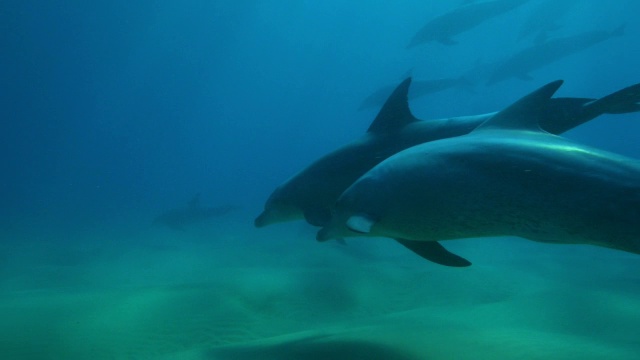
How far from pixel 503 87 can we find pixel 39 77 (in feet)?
412

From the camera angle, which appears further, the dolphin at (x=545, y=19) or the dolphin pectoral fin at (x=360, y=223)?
the dolphin at (x=545, y=19)

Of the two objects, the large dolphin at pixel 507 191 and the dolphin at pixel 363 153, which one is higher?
the dolphin at pixel 363 153

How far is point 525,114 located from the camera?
12.0 ft

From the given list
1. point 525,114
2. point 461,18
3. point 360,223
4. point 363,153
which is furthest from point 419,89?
point 360,223

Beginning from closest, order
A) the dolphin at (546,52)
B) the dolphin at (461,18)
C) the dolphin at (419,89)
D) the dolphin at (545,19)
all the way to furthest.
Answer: the dolphin at (461,18) < the dolphin at (419,89) < the dolphin at (546,52) < the dolphin at (545,19)

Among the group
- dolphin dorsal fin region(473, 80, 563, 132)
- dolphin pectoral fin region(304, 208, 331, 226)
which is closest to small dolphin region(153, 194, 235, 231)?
dolphin pectoral fin region(304, 208, 331, 226)

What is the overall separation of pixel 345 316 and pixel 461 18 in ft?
68.1

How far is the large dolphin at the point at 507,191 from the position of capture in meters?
2.60

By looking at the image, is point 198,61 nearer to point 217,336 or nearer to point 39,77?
point 39,77

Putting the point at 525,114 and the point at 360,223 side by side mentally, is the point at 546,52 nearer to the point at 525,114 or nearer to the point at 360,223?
the point at 525,114

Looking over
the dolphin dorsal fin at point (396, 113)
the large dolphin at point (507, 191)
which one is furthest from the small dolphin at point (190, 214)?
the large dolphin at point (507, 191)

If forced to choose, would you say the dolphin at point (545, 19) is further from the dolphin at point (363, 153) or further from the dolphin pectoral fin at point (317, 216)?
the dolphin pectoral fin at point (317, 216)

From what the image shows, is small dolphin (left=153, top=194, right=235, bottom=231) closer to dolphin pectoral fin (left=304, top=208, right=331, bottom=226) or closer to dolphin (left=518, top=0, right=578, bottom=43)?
dolphin pectoral fin (left=304, top=208, right=331, bottom=226)

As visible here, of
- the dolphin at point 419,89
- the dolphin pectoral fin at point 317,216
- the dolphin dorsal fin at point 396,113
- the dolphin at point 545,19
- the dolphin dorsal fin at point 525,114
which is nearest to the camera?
the dolphin dorsal fin at point 525,114
